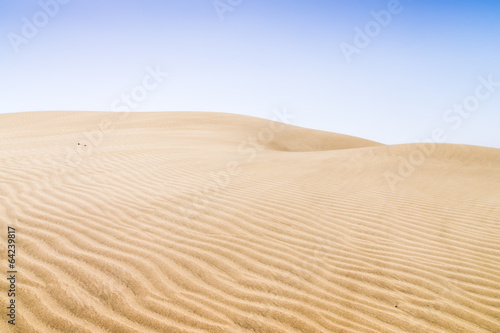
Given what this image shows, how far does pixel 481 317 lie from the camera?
8.49 ft

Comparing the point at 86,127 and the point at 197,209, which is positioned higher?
the point at 86,127

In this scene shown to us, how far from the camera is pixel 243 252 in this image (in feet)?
11.3

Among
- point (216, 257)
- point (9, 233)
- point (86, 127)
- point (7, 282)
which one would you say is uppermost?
point (86, 127)

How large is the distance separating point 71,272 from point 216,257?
4.26 ft

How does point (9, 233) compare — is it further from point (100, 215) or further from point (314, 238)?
point (314, 238)

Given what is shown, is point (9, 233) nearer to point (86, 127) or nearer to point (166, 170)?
point (166, 170)

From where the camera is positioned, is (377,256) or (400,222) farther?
(400,222)

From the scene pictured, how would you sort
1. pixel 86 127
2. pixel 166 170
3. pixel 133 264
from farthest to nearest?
1. pixel 86 127
2. pixel 166 170
3. pixel 133 264

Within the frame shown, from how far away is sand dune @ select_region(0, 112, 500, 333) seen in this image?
2.42m

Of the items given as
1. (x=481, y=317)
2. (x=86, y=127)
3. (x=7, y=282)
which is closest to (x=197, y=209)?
(x=7, y=282)

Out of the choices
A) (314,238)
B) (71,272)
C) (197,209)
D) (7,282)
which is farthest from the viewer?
(197,209)

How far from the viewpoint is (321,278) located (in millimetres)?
3041

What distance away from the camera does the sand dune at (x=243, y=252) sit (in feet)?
7.93

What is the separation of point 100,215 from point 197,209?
4.25 feet
